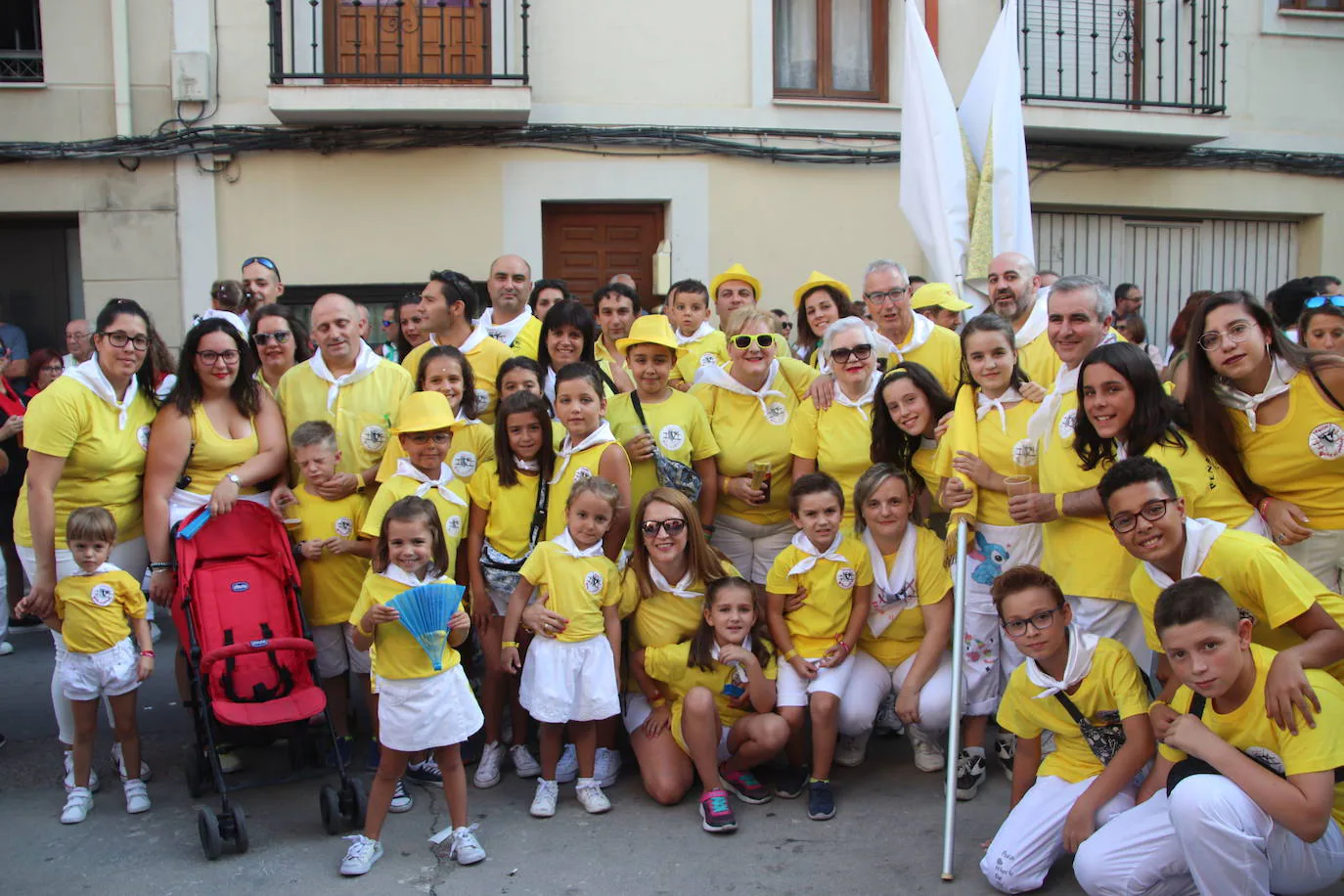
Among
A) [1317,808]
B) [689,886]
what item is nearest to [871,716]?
[689,886]

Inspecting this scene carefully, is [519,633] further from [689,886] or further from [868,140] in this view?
[868,140]

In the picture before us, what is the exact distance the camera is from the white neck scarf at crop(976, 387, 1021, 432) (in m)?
4.76

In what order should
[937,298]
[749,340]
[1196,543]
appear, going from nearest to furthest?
[1196,543] < [749,340] < [937,298]

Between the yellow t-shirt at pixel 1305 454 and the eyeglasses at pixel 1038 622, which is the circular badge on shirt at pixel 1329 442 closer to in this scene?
the yellow t-shirt at pixel 1305 454

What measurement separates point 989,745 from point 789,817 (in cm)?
107

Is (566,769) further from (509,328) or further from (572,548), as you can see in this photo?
(509,328)

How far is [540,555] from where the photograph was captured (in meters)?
4.86

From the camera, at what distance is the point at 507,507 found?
203 inches

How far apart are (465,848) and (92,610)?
1.74 meters

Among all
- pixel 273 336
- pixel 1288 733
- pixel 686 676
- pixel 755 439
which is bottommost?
pixel 686 676

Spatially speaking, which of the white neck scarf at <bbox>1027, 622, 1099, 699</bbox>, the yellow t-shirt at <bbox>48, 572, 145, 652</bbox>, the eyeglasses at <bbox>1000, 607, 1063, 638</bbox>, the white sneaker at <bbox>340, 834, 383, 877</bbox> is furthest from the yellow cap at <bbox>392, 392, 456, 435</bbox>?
the white neck scarf at <bbox>1027, 622, 1099, 699</bbox>

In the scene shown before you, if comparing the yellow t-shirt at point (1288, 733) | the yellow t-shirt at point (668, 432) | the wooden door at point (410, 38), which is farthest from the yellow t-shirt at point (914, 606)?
the wooden door at point (410, 38)

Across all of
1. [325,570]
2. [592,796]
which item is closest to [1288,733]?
[592,796]

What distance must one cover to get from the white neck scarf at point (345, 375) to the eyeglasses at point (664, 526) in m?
1.50
